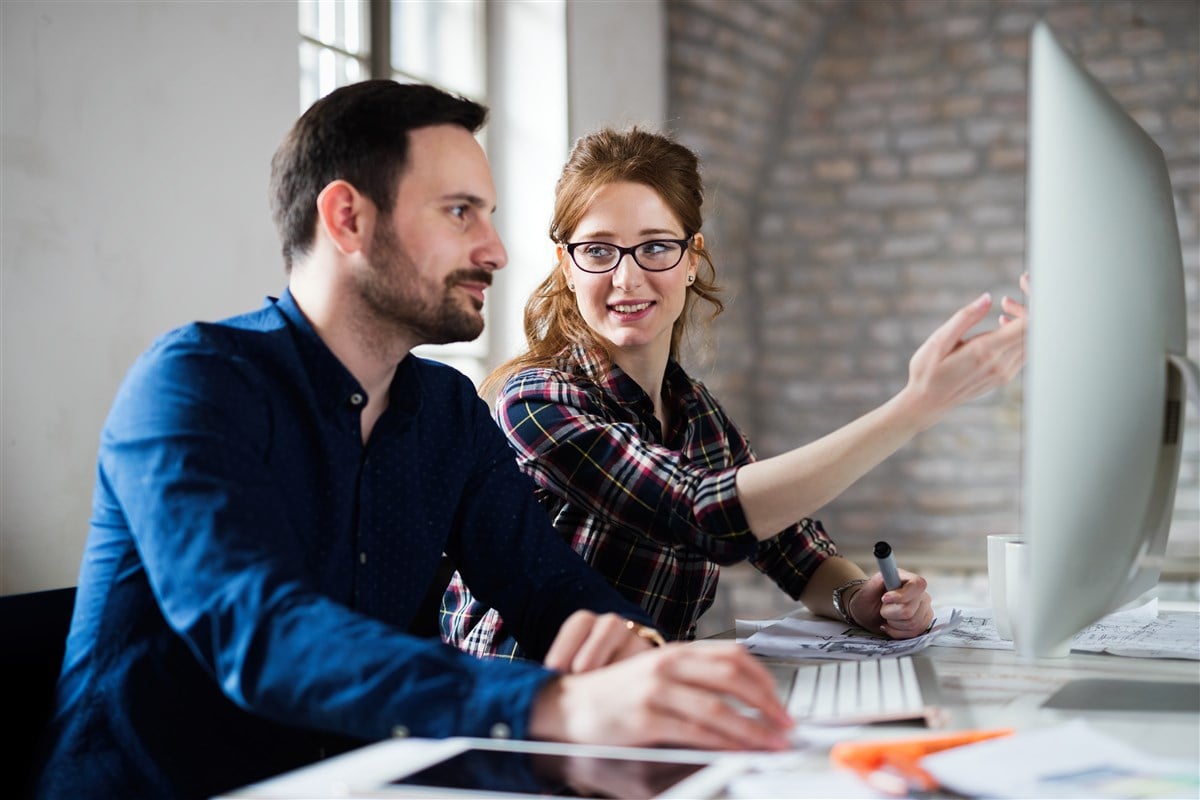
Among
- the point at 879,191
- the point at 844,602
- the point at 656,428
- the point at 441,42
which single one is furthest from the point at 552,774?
the point at 879,191

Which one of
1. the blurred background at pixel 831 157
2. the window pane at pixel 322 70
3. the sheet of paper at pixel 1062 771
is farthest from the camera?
the blurred background at pixel 831 157

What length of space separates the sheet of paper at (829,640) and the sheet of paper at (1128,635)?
0.03 metres

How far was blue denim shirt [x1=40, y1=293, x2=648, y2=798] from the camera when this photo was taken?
2.66 ft

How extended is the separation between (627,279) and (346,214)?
0.57 meters

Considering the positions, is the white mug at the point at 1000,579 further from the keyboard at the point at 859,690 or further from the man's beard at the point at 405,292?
the man's beard at the point at 405,292

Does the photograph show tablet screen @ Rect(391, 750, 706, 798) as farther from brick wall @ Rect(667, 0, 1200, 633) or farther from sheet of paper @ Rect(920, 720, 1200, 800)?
brick wall @ Rect(667, 0, 1200, 633)

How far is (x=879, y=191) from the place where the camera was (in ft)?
12.7

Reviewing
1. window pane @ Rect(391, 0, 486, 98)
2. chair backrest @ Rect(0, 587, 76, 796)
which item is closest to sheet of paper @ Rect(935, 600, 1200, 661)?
chair backrest @ Rect(0, 587, 76, 796)

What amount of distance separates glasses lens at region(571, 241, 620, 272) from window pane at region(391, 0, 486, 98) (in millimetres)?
1403

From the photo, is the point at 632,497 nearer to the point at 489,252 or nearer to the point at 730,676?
the point at 489,252

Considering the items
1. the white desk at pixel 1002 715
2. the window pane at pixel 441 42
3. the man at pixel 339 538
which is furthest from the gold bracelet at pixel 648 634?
the window pane at pixel 441 42

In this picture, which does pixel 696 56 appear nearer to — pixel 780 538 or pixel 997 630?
pixel 780 538

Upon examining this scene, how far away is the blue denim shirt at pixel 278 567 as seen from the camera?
A: 812 millimetres

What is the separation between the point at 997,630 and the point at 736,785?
726mm
